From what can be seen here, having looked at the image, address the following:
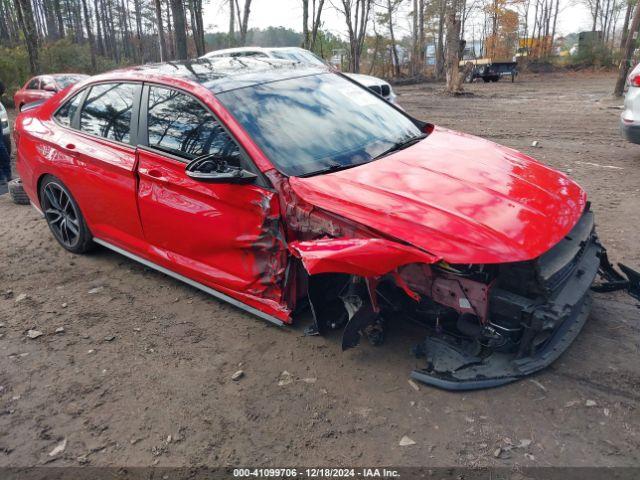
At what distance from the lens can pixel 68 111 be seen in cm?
461

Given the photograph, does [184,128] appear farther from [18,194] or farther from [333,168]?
[18,194]

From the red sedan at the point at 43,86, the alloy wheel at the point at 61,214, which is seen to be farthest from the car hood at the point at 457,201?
the red sedan at the point at 43,86

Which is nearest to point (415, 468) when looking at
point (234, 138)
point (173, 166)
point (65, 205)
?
point (234, 138)

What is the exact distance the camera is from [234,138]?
130 inches

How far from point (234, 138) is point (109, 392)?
5.59ft

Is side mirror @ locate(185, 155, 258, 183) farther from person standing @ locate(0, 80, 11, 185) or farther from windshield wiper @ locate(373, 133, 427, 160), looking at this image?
person standing @ locate(0, 80, 11, 185)

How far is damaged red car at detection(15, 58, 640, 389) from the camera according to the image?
268 centimetres

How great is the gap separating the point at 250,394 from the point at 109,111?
263 centimetres

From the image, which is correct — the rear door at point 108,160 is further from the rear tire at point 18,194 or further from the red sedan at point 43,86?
the red sedan at point 43,86

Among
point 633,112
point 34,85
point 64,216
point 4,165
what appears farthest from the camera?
point 34,85

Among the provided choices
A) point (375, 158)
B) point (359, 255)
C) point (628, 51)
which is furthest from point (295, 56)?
point (359, 255)

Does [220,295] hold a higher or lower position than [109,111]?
lower

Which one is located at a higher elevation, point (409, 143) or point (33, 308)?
point (409, 143)

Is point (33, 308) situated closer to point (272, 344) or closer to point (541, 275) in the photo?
point (272, 344)
